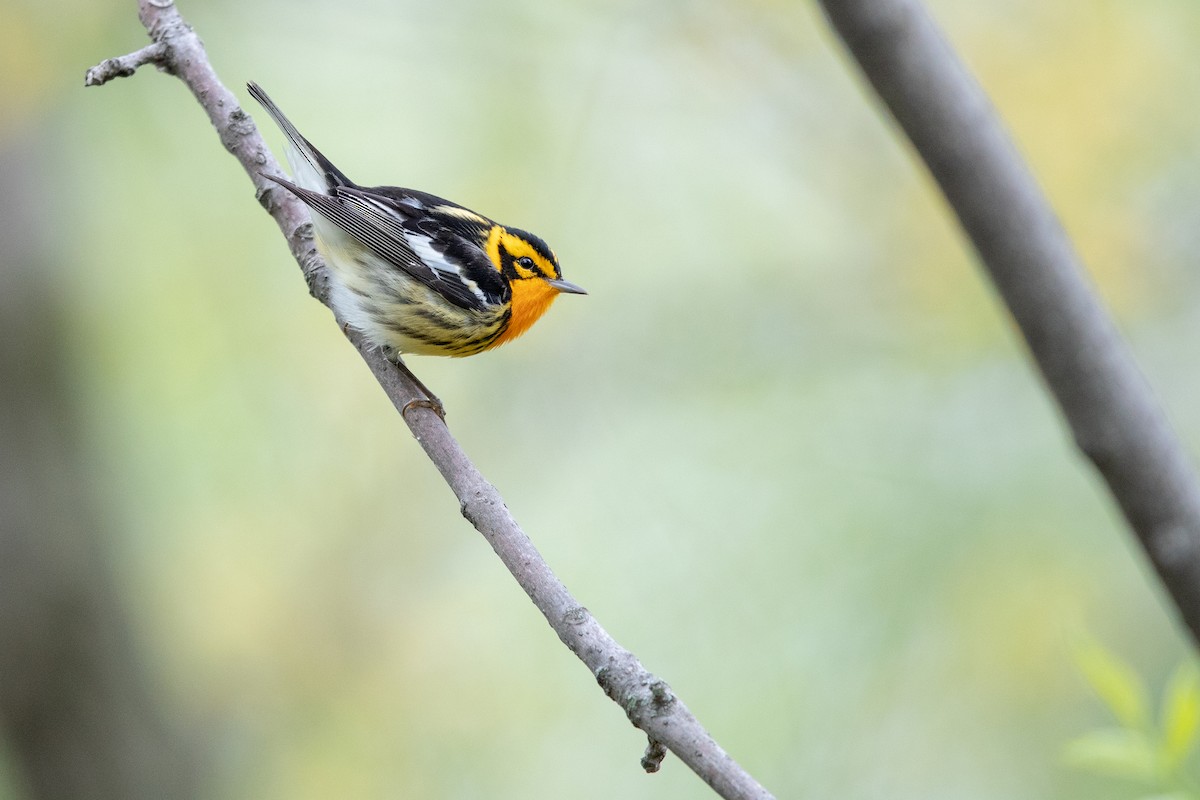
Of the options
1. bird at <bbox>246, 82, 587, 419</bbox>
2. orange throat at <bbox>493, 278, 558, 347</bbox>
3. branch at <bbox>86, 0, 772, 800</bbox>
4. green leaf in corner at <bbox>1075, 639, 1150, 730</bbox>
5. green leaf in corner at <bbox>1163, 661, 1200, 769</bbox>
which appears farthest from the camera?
orange throat at <bbox>493, 278, 558, 347</bbox>

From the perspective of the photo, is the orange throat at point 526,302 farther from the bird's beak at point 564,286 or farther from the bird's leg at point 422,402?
the bird's leg at point 422,402

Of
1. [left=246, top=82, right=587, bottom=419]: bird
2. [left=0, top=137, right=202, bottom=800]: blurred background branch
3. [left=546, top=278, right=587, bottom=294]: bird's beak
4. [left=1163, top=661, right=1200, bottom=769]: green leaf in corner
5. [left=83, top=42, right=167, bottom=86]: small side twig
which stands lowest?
[left=0, top=137, right=202, bottom=800]: blurred background branch

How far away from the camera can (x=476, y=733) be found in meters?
7.43

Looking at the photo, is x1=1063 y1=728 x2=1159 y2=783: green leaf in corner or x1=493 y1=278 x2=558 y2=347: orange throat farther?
x1=493 y1=278 x2=558 y2=347: orange throat

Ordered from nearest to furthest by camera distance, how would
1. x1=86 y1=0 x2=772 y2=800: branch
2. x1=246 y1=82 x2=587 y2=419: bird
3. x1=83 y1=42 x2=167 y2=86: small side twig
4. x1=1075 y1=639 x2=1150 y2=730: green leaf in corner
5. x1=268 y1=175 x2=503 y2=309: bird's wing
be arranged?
x1=86 y1=0 x2=772 y2=800: branch, x1=1075 y1=639 x2=1150 y2=730: green leaf in corner, x1=83 y1=42 x2=167 y2=86: small side twig, x1=246 y1=82 x2=587 y2=419: bird, x1=268 y1=175 x2=503 y2=309: bird's wing

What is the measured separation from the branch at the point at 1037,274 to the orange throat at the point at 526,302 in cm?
242

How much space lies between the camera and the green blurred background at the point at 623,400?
19.8 feet

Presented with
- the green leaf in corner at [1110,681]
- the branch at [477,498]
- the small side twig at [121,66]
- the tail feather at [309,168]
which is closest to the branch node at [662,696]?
the branch at [477,498]

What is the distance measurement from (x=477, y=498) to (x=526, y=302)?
1.62 metres

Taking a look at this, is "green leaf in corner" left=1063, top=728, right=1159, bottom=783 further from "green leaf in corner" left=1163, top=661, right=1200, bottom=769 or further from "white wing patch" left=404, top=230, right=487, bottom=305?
"white wing patch" left=404, top=230, right=487, bottom=305

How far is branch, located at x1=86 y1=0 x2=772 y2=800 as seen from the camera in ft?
5.22

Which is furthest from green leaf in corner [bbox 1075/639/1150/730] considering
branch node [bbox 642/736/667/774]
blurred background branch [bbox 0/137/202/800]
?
blurred background branch [bbox 0/137/202/800]

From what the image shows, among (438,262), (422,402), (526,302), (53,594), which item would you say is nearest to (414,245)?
(438,262)

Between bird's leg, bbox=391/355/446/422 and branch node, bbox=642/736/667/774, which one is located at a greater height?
A: bird's leg, bbox=391/355/446/422
